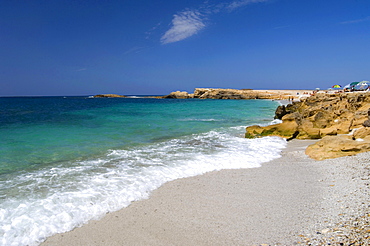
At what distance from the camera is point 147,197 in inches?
246

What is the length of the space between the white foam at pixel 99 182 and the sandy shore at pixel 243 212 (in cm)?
47

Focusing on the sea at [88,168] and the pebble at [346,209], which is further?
the sea at [88,168]

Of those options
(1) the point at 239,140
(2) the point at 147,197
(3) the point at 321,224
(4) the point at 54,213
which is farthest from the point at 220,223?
(1) the point at 239,140

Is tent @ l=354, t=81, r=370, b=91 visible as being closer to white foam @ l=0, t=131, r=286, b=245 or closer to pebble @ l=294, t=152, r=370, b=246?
white foam @ l=0, t=131, r=286, b=245

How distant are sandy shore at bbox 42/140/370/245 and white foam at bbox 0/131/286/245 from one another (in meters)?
0.47

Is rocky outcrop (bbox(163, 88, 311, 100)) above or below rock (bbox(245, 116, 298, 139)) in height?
above

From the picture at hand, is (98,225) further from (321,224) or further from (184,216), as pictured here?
(321,224)

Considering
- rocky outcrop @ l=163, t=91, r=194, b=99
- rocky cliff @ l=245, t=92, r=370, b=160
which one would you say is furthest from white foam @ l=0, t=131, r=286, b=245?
rocky outcrop @ l=163, t=91, r=194, b=99

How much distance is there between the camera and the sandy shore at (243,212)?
13.9 ft

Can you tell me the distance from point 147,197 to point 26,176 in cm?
451

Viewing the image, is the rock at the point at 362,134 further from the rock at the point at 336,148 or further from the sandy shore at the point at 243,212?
the sandy shore at the point at 243,212

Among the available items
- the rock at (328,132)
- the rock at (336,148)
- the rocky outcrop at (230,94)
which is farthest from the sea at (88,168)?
the rocky outcrop at (230,94)

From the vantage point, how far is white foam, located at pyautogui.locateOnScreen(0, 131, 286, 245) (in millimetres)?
5008

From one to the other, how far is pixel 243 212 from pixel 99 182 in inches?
169
